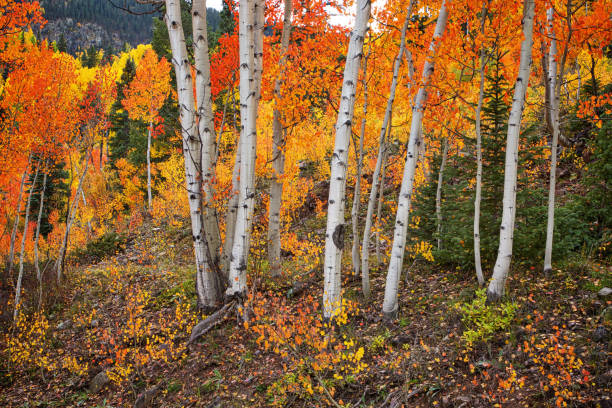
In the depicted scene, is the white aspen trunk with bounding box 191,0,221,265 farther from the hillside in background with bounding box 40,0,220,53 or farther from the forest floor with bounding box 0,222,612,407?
the hillside in background with bounding box 40,0,220,53

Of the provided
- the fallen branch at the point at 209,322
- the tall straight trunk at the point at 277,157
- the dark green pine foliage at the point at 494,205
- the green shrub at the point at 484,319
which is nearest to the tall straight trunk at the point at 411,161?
the green shrub at the point at 484,319

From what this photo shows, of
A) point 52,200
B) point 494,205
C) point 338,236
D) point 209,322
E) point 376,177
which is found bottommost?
point 209,322

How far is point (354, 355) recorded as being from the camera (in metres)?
3.84

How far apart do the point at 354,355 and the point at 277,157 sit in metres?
5.32

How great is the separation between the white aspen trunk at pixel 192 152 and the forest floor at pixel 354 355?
66 cm

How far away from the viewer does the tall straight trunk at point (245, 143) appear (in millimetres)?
5449

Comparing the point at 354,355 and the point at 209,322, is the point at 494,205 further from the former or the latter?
the point at 209,322

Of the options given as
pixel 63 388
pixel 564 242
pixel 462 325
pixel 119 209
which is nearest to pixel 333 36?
pixel 564 242

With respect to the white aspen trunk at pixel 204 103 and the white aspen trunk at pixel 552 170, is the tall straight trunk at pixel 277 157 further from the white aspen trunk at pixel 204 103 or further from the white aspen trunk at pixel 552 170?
the white aspen trunk at pixel 552 170

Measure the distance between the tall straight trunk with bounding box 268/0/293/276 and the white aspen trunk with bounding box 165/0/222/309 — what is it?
2.01 m

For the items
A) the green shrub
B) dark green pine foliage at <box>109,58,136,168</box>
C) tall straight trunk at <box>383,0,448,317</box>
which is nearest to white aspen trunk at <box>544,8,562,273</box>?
the green shrub

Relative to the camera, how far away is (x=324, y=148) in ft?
64.0

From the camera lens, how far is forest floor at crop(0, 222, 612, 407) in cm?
327

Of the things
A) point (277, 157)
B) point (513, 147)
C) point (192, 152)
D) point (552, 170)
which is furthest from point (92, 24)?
point (552, 170)
